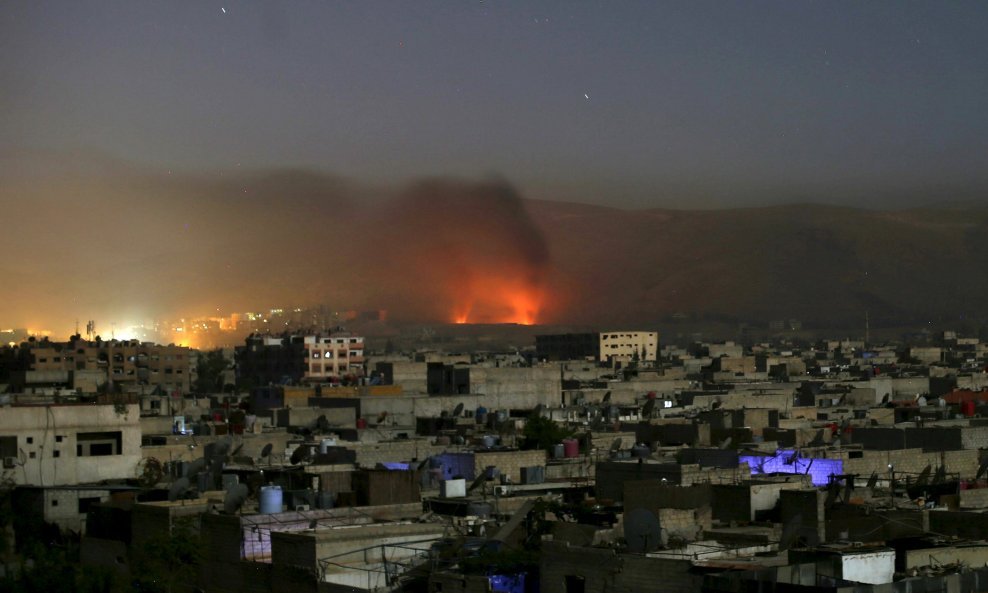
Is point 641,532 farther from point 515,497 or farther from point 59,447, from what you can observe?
point 59,447

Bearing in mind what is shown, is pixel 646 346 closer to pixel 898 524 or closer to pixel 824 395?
pixel 824 395

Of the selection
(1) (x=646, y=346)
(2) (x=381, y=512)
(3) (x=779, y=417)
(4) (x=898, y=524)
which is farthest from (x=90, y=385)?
(1) (x=646, y=346)

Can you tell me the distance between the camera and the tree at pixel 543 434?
1353 inches

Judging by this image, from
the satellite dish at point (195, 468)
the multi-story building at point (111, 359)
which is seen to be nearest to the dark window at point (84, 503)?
the satellite dish at point (195, 468)

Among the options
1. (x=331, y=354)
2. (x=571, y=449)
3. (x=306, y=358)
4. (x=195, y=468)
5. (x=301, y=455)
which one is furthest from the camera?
(x=331, y=354)

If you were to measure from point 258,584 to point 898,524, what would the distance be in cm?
690

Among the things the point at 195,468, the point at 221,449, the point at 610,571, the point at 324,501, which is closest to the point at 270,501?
the point at 324,501

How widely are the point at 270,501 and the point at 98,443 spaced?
375 inches

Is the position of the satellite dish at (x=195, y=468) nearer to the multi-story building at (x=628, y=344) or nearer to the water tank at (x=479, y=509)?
the water tank at (x=479, y=509)

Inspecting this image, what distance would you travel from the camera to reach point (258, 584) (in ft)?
59.5

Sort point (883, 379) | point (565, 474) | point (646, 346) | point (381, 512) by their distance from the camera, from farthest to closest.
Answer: point (646, 346) < point (883, 379) < point (565, 474) < point (381, 512)

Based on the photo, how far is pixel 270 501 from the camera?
19.8 metres

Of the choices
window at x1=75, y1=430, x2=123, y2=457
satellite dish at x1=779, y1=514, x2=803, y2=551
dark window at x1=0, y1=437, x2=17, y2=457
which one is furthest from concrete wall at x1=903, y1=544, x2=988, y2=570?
dark window at x1=0, y1=437, x2=17, y2=457

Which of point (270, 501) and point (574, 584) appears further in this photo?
point (270, 501)
